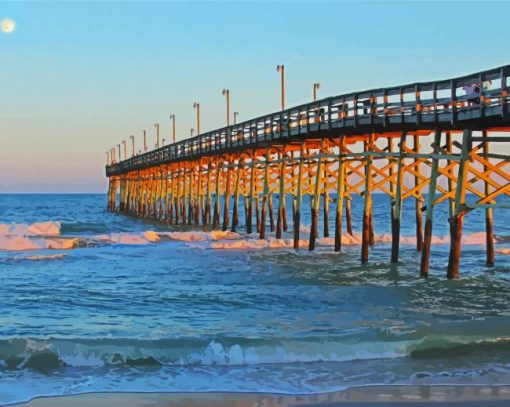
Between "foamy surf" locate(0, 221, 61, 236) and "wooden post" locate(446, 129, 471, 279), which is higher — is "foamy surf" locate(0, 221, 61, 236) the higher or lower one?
the lower one

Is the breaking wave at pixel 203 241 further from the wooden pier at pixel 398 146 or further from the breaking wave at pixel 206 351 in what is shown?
the breaking wave at pixel 206 351

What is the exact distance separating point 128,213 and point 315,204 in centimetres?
4785

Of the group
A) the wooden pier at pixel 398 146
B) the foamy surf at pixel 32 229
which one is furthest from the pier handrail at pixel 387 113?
the foamy surf at pixel 32 229

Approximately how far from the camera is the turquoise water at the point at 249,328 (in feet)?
34.9

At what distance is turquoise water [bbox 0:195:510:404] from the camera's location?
10625 mm

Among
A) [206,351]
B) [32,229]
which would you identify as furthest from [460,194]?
[32,229]

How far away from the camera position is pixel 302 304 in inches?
646

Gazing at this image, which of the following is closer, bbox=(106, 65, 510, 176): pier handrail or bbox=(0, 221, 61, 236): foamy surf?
bbox=(106, 65, 510, 176): pier handrail

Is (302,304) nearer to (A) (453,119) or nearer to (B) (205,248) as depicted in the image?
(A) (453,119)

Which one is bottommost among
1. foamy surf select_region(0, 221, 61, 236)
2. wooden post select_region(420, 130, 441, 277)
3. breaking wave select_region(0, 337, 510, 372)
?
breaking wave select_region(0, 337, 510, 372)

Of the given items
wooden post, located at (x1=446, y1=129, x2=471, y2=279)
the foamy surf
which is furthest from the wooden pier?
the foamy surf

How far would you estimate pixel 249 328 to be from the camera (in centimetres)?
1348

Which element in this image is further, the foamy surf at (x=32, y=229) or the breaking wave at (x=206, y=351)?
the foamy surf at (x=32, y=229)

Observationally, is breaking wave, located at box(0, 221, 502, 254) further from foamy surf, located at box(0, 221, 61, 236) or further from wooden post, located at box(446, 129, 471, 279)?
wooden post, located at box(446, 129, 471, 279)
